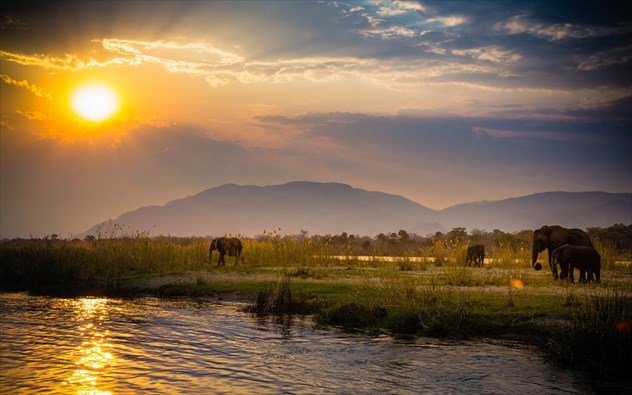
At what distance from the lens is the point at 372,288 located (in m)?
18.8

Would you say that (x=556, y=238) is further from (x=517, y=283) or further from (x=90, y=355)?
(x=90, y=355)

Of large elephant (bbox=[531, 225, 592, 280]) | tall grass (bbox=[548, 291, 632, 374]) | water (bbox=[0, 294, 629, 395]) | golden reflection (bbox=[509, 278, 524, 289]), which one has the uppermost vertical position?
large elephant (bbox=[531, 225, 592, 280])

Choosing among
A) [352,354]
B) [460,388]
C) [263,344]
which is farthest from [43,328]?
[460,388]

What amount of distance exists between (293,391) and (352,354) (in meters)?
3.09

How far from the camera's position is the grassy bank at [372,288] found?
41.9 feet

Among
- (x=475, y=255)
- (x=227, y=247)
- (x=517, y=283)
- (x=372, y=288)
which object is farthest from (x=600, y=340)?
(x=227, y=247)

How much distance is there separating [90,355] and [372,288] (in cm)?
894

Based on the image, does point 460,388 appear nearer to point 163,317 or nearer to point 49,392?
point 49,392

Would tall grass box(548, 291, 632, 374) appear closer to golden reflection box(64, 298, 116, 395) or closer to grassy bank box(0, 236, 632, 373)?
grassy bank box(0, 236, 632, 373)

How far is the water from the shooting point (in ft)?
35.0

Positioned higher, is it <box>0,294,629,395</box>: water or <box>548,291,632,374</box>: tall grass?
<box>548,291,632,374</box>: tall grass

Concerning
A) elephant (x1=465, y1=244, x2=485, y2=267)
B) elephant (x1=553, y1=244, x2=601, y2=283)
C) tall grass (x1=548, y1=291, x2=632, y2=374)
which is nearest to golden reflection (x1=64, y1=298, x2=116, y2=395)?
tall grass (x1=548, y1=291, x2=632, y2=374)

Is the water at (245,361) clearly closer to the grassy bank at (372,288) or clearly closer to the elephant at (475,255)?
the grassy bank at (372,288)

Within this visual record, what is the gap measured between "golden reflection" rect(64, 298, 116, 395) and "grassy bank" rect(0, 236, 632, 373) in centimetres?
521
